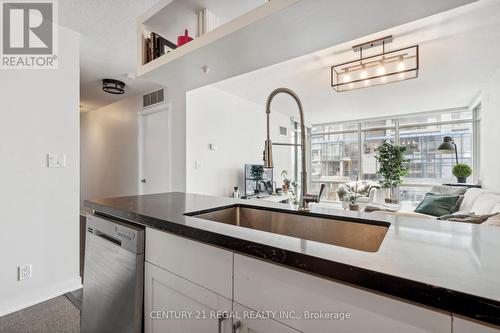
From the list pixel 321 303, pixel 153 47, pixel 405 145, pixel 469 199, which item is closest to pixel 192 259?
pixel 321 303

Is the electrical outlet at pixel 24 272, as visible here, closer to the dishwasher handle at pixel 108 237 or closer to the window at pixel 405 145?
the dishwasher handle at pixel 108 237

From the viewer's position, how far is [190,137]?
347 cm

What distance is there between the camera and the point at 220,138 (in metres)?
4.00

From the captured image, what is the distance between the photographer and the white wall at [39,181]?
1.87 metres

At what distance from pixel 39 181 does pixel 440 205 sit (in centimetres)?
461

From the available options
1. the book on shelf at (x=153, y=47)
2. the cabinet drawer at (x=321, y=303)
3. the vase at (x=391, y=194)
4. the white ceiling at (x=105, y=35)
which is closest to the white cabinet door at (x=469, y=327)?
the cabinet drawer at (x=321, y=303)

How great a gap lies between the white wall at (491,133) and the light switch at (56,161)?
4.71 m

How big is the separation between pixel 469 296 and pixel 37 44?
3.09 metres

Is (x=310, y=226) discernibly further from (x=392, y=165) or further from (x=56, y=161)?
(x=392, y=165)

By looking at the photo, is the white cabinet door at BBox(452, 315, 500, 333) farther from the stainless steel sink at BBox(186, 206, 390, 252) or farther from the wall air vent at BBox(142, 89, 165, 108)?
the wall air vent at BBox(142, 89, 165, 108)

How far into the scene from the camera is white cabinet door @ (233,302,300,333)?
65 cm

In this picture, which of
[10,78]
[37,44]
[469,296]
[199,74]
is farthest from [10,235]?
[469,296]

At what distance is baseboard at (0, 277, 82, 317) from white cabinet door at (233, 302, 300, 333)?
7.26ft

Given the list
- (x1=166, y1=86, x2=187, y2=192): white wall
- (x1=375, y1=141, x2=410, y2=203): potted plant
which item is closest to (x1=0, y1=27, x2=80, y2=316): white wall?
(x1=166, y1=86, x2=187, y2=192): white wall
